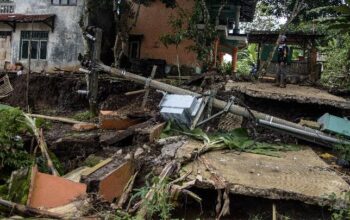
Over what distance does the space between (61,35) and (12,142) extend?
1552 cm

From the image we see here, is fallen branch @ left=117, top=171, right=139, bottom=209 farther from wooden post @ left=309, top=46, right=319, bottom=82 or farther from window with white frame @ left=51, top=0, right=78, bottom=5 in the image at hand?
window with white frame @ left=51, top=0, right=78, bottom=5

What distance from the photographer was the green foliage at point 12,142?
623cm

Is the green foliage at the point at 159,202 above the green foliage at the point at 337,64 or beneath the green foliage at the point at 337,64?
beneath

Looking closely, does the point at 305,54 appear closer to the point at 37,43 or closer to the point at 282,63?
the point at 282,63

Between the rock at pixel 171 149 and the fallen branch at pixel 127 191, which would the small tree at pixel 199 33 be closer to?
the rock at pixel 171 149

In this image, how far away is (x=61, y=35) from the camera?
69.1 ft

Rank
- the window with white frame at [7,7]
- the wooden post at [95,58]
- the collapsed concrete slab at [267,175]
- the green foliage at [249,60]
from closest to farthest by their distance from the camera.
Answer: the collapsed concrete slab at [267,175], the wooden post at [95,58], the window with white frame at [7,7], the green foliage at [249,60]

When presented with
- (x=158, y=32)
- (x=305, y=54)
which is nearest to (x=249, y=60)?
(x=158, y=32)

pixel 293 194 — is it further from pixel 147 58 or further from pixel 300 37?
pixel 147 58

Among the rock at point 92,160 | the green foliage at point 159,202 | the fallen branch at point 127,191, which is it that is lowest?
the rock at point 92,160

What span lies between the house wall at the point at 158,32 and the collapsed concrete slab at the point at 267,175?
13297 millimetres

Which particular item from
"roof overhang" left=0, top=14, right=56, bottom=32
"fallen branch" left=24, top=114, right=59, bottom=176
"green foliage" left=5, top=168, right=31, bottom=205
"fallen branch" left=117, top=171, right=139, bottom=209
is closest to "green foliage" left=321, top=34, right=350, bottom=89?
"fallen branch" left=117, top=171, right=139, bottom=209

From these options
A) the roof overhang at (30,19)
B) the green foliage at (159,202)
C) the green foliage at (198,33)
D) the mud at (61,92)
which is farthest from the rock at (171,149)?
the roof overhang at (30,19)

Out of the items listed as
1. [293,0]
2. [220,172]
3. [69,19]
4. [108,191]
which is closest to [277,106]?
[220,172]
